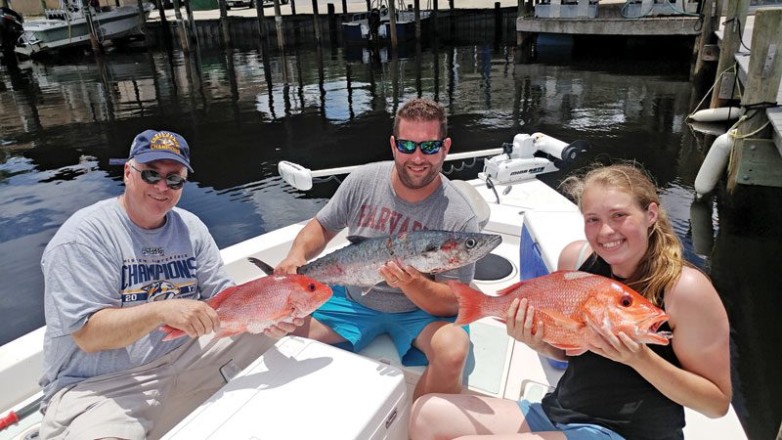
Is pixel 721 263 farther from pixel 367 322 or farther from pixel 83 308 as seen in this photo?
pixel 83 308

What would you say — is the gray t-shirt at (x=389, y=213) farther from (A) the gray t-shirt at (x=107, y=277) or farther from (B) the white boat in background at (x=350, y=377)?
(A) the gray t-shirt at (x=107, y=277)

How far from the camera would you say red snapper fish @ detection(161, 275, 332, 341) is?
259cm

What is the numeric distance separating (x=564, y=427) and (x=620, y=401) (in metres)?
0.29

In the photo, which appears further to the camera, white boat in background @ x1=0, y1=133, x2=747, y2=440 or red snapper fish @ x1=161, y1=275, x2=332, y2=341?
red snapper fish @ x1=161, y1=275, x2=332, y2=341

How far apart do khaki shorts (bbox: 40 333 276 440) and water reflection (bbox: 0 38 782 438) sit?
504 cm

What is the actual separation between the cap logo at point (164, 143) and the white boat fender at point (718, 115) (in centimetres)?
1571

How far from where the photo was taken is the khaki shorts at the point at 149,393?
245 centimetres

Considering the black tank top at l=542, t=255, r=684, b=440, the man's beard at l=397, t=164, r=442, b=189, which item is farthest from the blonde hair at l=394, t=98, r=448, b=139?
the black tank top at l=542, t=255, r=684, b=440

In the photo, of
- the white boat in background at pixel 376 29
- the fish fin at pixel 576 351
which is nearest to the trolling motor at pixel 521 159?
the fish fin at pixel 576 351

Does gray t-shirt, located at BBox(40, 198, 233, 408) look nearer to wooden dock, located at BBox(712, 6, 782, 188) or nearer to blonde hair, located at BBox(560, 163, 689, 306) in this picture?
blonde hair, located at BBox(560, 163, 689, 306)

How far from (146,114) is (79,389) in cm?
2003

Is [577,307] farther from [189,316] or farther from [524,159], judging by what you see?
[524,159]

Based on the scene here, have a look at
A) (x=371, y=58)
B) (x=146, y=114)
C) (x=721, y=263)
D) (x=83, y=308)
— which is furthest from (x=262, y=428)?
(x=371, y=58)

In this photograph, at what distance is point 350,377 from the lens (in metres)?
2.39
